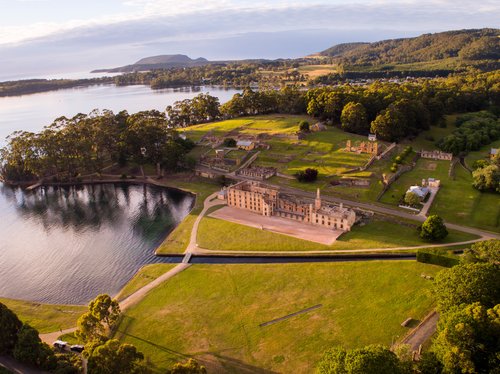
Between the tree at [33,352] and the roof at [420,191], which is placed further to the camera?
the roof at [420,191]

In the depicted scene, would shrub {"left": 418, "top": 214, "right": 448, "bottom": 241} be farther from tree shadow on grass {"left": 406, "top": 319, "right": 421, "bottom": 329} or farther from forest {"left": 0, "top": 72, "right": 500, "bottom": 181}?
forest {"left": 0, "top": 72, "right": 500, "bottom": 181}

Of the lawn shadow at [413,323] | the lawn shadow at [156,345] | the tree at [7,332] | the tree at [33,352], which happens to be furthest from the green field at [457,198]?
the tree at [7,332]

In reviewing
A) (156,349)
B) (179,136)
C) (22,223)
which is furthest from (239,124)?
(156,349)

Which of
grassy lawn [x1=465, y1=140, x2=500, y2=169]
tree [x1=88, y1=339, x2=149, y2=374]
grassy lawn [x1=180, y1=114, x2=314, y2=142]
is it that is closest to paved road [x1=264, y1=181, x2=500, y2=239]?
grassy lawn [x1=465, y1=140, x2=500, y2=169]

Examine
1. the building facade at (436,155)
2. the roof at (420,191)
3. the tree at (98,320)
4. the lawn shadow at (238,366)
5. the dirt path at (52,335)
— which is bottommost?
the lawn shadow at (238,366)

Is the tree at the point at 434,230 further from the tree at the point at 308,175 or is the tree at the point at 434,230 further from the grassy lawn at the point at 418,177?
the tree at the point at 308,175

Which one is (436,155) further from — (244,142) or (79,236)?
(79,236)

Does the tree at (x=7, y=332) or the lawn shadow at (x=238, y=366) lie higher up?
the tree at (x=7, y=332)

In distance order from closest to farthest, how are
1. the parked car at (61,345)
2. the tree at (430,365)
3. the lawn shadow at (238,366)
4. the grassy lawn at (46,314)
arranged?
the tree at (430,365), the lawn shadow at (238,366), the parked car at (61,345), the grassy lawn at (46,314)
